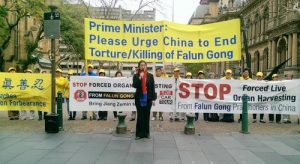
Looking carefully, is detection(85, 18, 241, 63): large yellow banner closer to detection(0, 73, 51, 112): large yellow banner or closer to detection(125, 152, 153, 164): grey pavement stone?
→ detection(0, 73, 51, 112): large yellow banner

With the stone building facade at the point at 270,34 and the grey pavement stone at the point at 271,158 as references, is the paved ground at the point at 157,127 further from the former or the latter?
the stone building facade at the point at 270,34

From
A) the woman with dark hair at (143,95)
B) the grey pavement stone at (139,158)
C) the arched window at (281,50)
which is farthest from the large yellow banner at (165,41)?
the arched window at (281,50)

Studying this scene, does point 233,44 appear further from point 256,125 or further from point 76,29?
point 76,29

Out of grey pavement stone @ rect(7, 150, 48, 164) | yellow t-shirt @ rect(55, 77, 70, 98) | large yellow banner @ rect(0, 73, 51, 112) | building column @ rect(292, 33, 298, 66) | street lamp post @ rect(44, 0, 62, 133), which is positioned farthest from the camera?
building column @ rect(292, 33, 298, 66)

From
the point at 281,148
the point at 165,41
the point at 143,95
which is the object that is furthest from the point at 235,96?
the point at 143,95

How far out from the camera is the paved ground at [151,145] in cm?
693

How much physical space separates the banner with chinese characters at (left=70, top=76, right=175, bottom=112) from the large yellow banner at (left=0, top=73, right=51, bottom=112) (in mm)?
1281

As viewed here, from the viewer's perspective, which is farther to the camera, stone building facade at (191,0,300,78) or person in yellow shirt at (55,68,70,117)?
stone building facade at (191,0,300,78)

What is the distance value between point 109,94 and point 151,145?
11.6 feet

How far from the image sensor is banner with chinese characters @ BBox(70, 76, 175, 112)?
1102cm

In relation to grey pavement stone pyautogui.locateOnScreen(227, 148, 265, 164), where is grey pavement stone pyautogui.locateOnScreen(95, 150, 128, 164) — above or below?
above

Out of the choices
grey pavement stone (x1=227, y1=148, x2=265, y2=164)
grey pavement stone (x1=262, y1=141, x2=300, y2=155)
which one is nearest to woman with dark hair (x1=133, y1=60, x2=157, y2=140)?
grey pavement stone (x1=227, y1=148, x2=265, y2=164)

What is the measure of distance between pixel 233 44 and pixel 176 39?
1.73 metres

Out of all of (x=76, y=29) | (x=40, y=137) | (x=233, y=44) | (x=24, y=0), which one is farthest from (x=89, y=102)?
(x=76, y=29)
